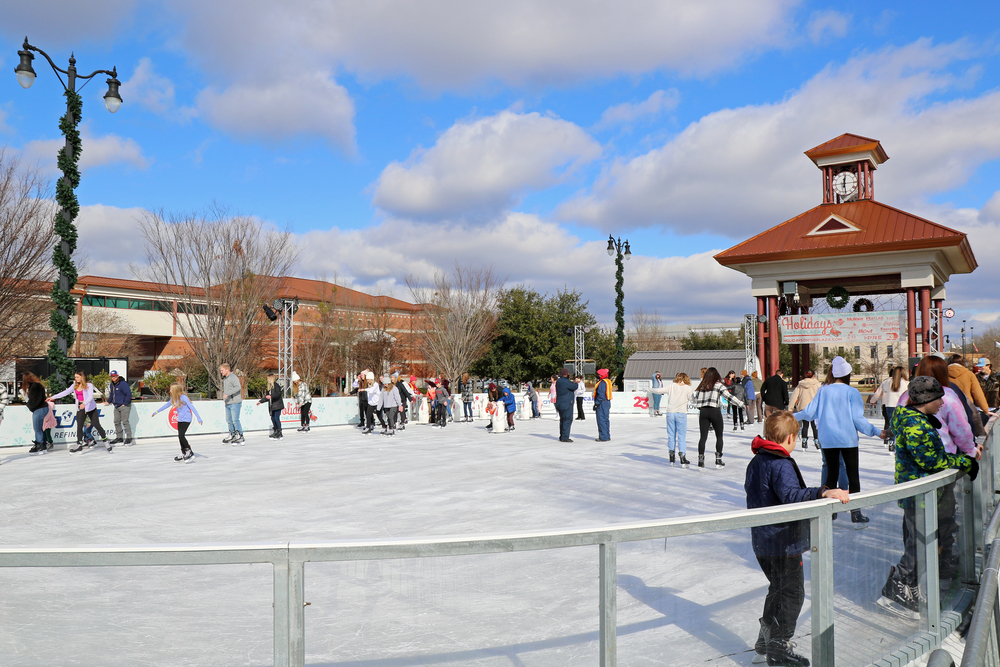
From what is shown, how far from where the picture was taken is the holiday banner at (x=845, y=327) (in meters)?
25.3

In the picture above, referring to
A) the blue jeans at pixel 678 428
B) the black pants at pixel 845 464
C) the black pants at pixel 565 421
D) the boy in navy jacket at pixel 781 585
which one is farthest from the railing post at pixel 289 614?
the black pants at pixel 565 421

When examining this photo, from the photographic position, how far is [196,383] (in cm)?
4278

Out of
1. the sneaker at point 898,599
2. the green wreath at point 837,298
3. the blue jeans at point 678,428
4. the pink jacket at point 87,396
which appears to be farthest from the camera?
the green wreath at point 837,298

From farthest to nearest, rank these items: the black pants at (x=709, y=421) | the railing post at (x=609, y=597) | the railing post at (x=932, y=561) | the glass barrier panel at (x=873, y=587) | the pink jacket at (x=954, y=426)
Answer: the black pants at (x=709, y=421)
the pink jacket at (x=954, y=426)
the railing post at (x=932, y=561)
the glass barrier panel at (x=873, y=587)
the railing post at (x=609, y=597)

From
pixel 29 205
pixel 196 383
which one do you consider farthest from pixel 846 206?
pixel 196 383

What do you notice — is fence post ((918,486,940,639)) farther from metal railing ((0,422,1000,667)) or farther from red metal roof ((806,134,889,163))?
red metal roof ((806,134,889,163))

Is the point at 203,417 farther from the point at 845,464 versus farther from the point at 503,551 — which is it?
the point at 503,551

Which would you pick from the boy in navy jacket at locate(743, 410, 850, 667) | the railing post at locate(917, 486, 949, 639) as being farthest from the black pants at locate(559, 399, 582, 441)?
the boy in navy jacket at locate(743, 410, 850, 667)

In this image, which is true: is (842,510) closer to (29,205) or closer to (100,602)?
(100,602)

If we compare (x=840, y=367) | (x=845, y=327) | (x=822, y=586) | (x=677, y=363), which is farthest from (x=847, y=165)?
(x=822, y=586)

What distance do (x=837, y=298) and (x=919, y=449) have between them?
85.0 ft

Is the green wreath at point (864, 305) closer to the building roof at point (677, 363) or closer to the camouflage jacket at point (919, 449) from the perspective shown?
the building roof at point (677, 363)

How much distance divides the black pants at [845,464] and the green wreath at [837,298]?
76.4 feet

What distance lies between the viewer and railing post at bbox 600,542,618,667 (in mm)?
2289
